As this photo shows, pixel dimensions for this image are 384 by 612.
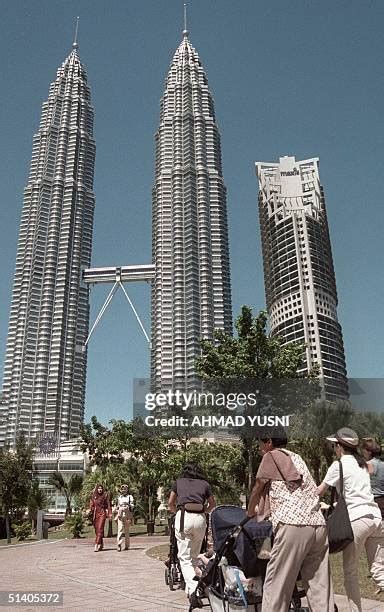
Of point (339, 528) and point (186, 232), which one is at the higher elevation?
point (186, 232)

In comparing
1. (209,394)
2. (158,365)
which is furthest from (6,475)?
(158,365)

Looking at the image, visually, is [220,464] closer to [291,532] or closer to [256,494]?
[256,494]

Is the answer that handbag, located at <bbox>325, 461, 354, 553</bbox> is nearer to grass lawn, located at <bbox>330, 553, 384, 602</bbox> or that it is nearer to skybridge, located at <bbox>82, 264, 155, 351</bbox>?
grass lawn, located at <bbox>330, 553, 384, 602</bbox>

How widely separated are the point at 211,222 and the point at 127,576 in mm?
106547

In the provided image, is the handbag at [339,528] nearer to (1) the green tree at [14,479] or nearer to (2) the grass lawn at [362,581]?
(2) the grass lawn at [362,581]

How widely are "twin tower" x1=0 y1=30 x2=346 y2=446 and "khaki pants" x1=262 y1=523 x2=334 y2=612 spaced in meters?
93.5

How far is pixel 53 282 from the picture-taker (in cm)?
11244

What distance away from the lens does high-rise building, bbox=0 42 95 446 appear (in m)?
107

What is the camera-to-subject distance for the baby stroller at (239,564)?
3.78 meters

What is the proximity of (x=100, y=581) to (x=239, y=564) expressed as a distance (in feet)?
15.5

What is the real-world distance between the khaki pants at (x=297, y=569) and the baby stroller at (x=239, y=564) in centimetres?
25

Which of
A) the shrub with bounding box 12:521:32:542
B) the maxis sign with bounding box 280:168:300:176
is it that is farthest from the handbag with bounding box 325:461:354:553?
the maxis sign with bounding box 280:168:300:176

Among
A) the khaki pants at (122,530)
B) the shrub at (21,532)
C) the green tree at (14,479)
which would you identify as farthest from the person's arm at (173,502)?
the green tree at (14,479)

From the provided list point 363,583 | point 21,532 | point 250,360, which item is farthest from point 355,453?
point 21,532
